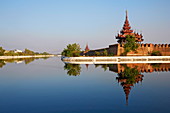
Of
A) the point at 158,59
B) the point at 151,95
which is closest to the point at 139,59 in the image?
the point at 158,59

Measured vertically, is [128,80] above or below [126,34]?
below

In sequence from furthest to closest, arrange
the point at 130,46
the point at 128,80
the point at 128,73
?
the point at 130,46, the point at 128,73, the point at 128,80

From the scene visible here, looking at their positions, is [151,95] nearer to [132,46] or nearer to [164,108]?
[164,108]

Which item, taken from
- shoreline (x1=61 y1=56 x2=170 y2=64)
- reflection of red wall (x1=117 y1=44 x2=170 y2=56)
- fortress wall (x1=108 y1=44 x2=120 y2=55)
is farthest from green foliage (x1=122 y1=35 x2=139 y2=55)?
shoreline (x1=61 y1=56 x2=170 y2=64)

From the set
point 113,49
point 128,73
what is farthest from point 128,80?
point 113,49

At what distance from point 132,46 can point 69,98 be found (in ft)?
122

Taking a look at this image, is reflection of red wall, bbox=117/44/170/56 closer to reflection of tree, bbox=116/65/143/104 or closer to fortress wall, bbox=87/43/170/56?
fortress wall, bbox=87/43/170/56

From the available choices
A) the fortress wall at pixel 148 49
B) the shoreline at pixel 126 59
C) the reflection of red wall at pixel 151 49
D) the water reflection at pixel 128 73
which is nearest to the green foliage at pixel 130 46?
the fortress wall at pixel 148 49

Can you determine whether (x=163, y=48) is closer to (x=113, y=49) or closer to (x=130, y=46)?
(x=130, y=46)

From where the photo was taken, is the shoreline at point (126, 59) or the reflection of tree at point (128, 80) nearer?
the reflection of tree at point (128, 80)

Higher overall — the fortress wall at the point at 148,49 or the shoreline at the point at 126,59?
the fortress wall at the point at 148,49

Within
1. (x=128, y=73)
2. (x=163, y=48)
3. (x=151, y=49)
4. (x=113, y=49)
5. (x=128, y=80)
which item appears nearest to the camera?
(x=128, y=80)

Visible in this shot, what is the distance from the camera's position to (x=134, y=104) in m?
7.47

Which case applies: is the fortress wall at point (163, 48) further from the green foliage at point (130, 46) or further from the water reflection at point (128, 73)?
the water reflection at point (128, 73)
